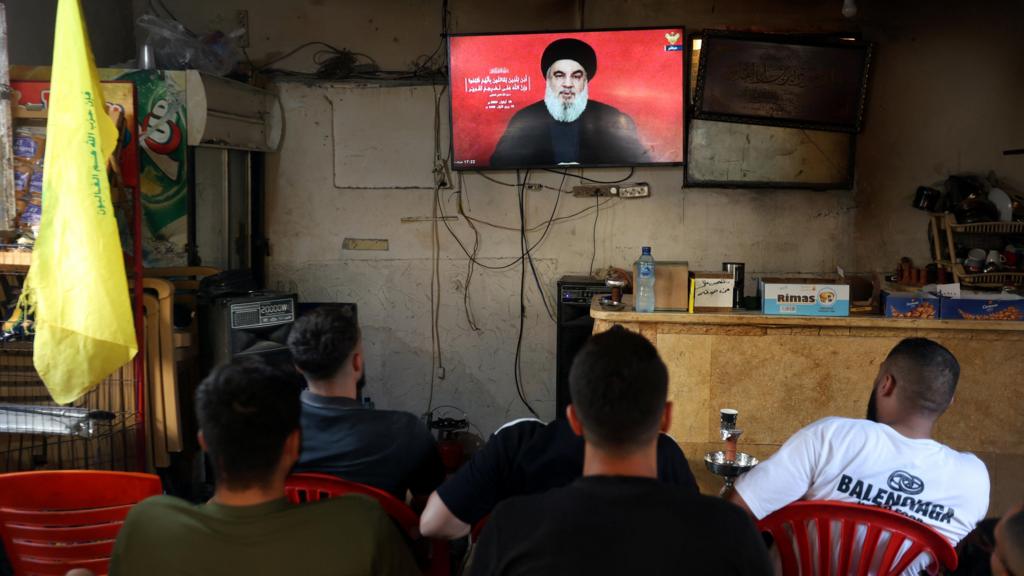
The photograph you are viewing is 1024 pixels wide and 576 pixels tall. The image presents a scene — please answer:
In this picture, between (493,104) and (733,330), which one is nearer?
(733,330)

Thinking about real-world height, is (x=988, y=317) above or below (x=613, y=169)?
below

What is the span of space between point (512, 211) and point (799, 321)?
2122mm

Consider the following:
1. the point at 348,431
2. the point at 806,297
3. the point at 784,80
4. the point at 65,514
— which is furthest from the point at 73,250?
the point at 784,80

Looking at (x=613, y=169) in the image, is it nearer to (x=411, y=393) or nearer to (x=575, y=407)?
(x=411, y=393)

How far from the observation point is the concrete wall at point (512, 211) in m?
5.11

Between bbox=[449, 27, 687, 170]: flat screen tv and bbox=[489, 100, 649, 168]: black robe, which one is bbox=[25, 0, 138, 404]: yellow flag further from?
bbox=[489, 100, 649, 168]: black robe

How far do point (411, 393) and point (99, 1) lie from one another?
3119mm

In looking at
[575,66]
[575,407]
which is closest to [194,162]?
[575,66]

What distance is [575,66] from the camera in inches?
197

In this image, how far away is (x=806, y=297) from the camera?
3896 mm

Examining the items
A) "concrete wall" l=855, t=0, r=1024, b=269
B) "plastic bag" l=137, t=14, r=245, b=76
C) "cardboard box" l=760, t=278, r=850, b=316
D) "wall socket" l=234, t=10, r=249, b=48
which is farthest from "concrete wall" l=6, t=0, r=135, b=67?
"concrete wall" l=855, t=0, r=1024, b=269

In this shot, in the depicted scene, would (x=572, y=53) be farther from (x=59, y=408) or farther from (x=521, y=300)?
(x=59, y=408)

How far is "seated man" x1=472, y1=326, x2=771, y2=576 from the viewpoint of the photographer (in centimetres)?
129

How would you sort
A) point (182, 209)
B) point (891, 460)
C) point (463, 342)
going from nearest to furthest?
1. point (891, 460)
2. point (182, 209)
3. point (463, 342)
